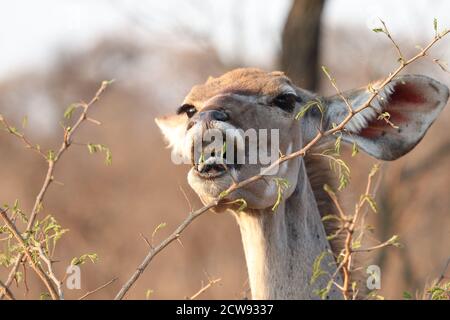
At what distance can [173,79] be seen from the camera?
30.5m

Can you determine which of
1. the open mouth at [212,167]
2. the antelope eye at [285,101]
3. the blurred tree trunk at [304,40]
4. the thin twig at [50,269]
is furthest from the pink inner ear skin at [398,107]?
the blurred tree trunk at [304,40]

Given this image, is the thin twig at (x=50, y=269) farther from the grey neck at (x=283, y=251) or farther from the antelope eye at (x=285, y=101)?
the antelope eye at (x=285, y=101)

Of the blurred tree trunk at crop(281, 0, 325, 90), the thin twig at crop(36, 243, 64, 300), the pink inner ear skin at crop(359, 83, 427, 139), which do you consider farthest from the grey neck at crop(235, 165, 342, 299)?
the blurred tree trunk at crop(281, 0, 325, 90)

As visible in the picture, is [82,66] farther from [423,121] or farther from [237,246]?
[423,121]

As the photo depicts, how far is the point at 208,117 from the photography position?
193 inches

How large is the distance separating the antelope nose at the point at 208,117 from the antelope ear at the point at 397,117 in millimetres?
969

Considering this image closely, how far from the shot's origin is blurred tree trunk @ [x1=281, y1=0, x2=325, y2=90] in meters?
10.2

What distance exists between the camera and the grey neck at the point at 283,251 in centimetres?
548

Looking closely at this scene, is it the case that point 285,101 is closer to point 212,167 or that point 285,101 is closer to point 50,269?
point 212,167

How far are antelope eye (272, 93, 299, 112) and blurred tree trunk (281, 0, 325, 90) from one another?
4548 millimetres

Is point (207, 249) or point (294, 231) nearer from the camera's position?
point (294, 231)

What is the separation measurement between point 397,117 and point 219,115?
128cm
